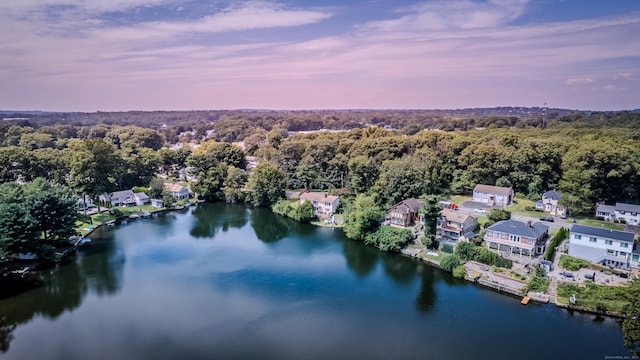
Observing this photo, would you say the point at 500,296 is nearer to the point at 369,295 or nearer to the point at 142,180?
the point at 369,295

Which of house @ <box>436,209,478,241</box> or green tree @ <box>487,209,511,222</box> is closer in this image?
house @ <box>436,209,478,241</box>

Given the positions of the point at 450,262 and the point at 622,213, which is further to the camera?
the point at 622,213

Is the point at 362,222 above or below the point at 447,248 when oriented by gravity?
above

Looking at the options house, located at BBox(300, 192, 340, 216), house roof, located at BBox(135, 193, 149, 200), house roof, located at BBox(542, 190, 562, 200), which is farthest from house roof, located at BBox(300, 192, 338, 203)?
house roof, located at BBox(542, 190, 562, 200)

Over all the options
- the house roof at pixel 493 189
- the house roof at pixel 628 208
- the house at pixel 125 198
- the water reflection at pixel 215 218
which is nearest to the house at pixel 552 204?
the house roof at pixel 493 189

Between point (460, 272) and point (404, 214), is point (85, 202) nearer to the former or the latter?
point (404, 214)

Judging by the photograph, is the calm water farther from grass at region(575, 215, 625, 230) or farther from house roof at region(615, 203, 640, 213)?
house roof at region(615, 203, 640, 213)

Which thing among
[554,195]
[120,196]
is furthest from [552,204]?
[120,196]
